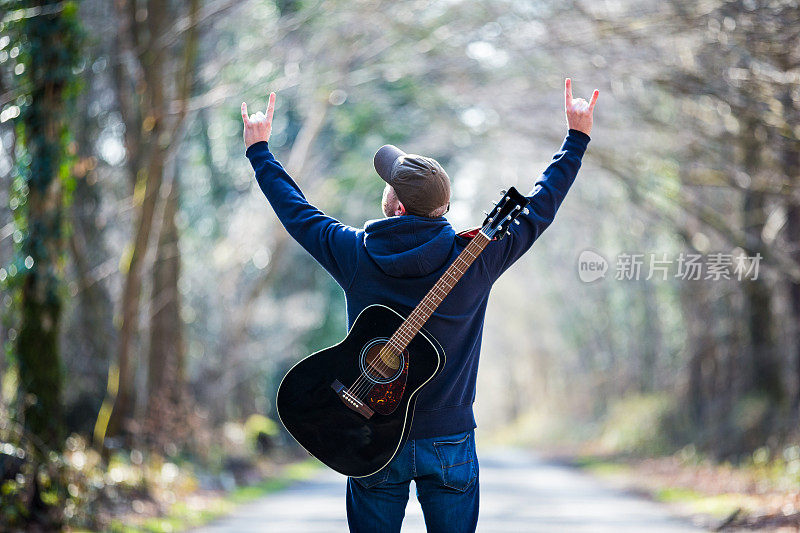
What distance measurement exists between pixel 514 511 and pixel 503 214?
872 centimetres

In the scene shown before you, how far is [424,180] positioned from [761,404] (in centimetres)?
1326

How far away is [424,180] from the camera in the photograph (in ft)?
11.2

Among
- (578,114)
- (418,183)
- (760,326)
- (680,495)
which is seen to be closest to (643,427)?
(760,326)

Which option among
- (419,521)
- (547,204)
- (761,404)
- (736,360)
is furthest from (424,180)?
(736,360)

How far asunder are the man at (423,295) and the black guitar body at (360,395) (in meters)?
0.08

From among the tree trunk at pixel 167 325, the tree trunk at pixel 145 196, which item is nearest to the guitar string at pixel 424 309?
the tree trunk at pixel 145 196

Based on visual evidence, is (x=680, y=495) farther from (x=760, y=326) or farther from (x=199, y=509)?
(x=199, y=509)

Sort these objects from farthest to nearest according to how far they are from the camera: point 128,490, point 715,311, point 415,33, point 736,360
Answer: point 715,311
point 736,360
point 415,33
point 128,490

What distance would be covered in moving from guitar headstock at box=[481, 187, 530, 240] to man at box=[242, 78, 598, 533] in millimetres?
85

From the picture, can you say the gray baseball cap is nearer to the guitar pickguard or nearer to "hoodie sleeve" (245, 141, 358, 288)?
"hoodie sleeve" (245, 141, 358, 288)

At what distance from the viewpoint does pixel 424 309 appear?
3.29 metres

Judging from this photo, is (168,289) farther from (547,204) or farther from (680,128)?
(547,204)

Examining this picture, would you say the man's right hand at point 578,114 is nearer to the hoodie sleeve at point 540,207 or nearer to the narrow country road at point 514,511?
the hoodie sleeve at point 540,207

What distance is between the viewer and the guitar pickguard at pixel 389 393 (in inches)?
130
